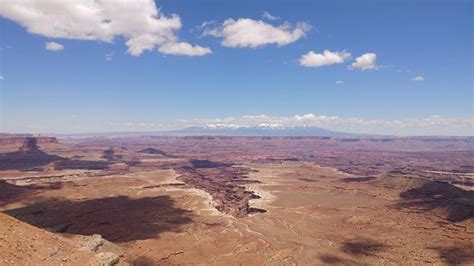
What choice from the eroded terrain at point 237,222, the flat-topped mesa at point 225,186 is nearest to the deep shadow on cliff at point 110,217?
the eroded terrain at point 237,222

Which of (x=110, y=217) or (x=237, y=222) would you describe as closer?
(x=237, y=222)

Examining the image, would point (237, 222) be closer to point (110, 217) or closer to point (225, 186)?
point (110, 217)

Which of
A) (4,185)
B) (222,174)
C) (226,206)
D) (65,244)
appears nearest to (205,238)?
(65,244)

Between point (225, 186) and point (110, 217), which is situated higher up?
point (110, 217)

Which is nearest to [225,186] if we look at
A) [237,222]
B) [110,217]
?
[237,222]

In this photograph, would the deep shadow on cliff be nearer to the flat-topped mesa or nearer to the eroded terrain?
the eroded terrain

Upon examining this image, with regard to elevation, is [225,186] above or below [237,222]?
below

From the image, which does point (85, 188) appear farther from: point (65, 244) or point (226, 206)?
point (65, 244)

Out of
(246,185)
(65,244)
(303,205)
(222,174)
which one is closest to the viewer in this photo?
(65,244)

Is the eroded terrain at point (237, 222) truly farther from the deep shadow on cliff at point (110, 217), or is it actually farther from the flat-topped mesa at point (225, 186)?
the flat-topped mesa at point (225, 186)

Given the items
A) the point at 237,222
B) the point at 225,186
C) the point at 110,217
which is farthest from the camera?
the point at 225,186

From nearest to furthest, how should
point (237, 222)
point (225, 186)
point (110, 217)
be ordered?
point (237, 222)
point (110, 217)
point (225, 186)
